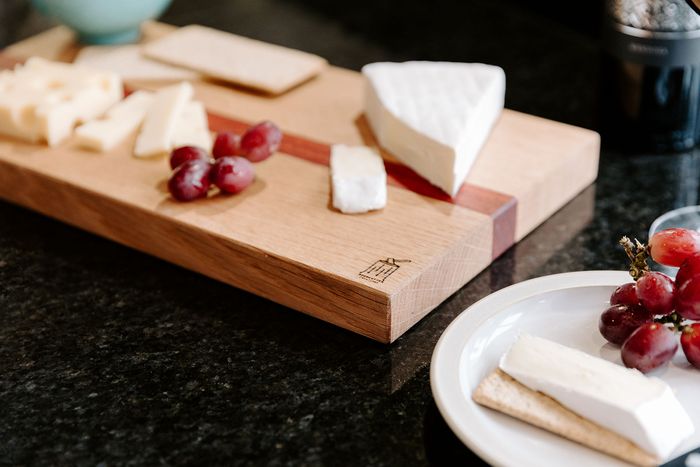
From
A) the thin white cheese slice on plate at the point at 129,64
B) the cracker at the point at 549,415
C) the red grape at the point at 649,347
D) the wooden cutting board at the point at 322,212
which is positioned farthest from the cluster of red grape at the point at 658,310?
the thin white cheese slice on plate at the point at 129,64

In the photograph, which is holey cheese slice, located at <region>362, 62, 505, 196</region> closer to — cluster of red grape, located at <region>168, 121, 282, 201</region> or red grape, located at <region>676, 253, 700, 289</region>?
cluster of red grape, located at <region>168, 121, 282, 201</region>

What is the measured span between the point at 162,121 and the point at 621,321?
773mm

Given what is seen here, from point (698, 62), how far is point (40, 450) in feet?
3.35

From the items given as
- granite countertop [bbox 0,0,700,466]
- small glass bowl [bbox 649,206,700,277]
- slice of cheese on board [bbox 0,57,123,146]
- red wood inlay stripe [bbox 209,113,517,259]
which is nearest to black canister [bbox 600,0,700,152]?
granite countertop [bbox 0,0,700,466]

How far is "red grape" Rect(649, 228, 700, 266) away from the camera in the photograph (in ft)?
3.21

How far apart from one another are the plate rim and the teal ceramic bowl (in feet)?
3.37

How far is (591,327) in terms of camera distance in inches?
39.6

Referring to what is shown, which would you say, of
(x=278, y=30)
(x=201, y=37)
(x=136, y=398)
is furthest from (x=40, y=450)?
(x=278, y=30)

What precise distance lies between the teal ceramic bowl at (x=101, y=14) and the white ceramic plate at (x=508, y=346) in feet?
3.39

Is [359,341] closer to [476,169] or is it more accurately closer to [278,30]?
[476,169]

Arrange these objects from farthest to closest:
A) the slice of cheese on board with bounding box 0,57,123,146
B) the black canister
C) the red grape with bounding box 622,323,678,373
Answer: the slice of cheese on board with bounding box 0,57,123,146, the black canister, the red grape with bounding box 622,323,678,373

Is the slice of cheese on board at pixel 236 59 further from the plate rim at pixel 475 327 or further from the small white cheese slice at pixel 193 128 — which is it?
the plate rim at pixel 475 327

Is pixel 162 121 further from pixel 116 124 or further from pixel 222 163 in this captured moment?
pixel 222 163

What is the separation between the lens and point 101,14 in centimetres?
172
